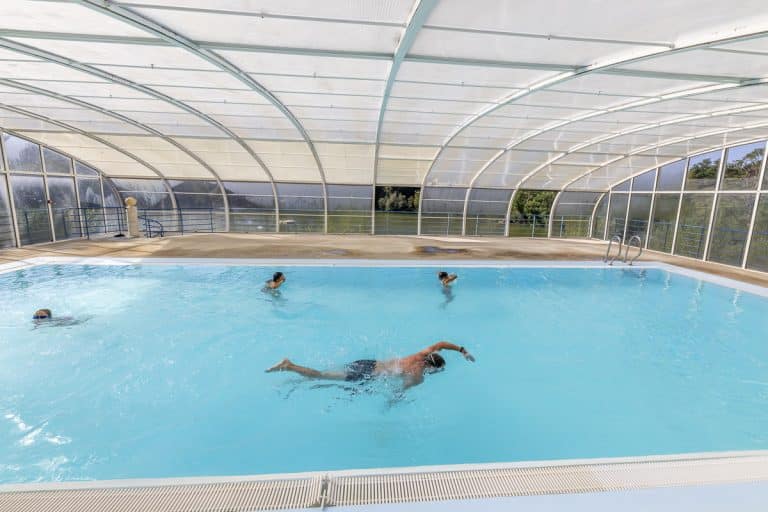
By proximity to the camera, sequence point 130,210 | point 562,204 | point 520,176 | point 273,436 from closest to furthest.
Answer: point 273,436 < point 130,210 < point 520,176 < point 562,204

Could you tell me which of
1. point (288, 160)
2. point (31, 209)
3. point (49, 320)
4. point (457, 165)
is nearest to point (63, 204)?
point (31, 209)

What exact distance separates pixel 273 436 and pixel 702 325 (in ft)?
26.5

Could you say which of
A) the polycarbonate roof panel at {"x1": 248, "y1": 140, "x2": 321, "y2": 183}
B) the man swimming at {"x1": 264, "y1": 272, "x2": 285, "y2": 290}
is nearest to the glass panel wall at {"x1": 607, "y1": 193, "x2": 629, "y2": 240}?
the polycarbonate roof panel at {"x1": 248, "y1": 140, "x2": 321, "y2": 183}

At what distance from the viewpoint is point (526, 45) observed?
4570 millimetres

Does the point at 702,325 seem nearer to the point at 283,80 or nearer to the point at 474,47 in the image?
the point at 474,47

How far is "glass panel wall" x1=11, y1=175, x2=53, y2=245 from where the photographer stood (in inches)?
405

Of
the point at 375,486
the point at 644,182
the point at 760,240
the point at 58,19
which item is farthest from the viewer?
the point at 644,182

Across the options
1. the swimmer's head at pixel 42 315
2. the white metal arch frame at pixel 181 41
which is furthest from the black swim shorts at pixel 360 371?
the swimmer's head at pixel 42 315

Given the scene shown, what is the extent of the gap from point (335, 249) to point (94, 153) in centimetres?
948

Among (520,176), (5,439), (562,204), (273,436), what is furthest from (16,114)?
(562,204)

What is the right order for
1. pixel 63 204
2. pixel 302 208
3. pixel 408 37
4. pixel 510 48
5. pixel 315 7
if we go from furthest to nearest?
pixel 302 208 → pixel 63 204 → pixel 510 48 → pixel 408 37 → pixel 315 7

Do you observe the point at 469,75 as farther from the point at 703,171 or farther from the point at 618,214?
the point at 618,214

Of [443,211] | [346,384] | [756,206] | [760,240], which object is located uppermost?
[756,206]

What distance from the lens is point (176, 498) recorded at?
1.95m
